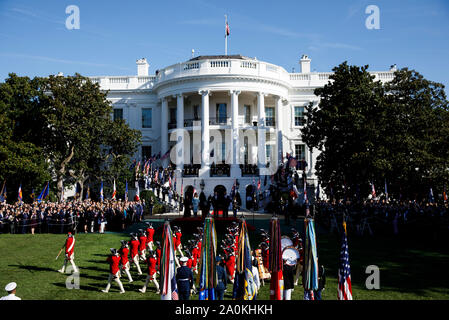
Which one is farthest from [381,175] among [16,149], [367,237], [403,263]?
[16,149]

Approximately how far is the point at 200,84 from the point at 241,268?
30.4 m

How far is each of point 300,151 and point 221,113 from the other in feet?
32.2

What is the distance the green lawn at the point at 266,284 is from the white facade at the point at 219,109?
1730 centimetres

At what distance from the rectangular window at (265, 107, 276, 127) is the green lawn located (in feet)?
72.2

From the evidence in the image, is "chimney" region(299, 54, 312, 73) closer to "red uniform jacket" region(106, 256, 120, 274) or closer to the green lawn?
the green lawn

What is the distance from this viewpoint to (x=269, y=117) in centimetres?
4119

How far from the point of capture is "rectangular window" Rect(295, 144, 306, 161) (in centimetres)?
4112

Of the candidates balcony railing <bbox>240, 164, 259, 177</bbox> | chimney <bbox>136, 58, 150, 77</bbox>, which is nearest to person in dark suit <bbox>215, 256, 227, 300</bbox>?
balcony railing <bbox>240, 164, 259, 177</bbox>

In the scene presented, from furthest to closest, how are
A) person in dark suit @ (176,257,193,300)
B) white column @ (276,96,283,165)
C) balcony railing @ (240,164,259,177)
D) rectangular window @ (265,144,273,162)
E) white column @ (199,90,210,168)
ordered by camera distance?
A: rectangular window @ (265,144,273,162) → white column @ (276,96,283,165) → balcony railing @ (240,164,259,177) → white column @ (199,90,210,168) → person in dark suit @ (176,257,193,300)

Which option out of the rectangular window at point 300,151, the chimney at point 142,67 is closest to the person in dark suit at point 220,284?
the rectangular window at point 300,151

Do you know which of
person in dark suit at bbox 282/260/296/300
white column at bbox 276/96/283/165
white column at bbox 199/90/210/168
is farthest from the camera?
white column at bbox 276/96/283/165
